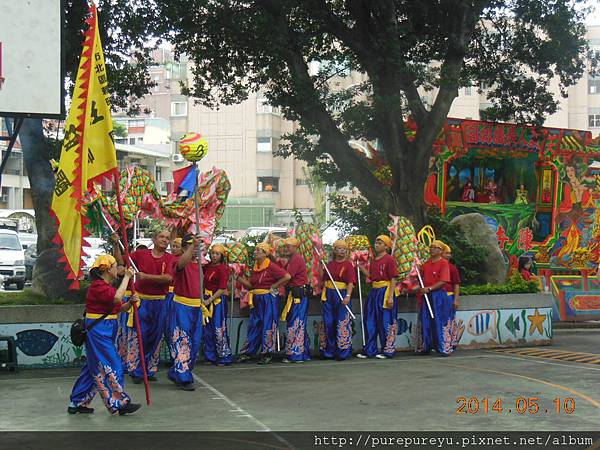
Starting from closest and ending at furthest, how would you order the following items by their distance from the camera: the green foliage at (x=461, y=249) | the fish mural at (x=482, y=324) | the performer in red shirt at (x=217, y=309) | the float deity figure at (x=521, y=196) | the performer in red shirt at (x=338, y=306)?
the performer in red shirt at (x=217, y=309)
the performer in red shirt at (x=338, y=306)
the fish mural at (x=482, y=324)
the green foliage at (x=461, y=249)
the float deity figure at (x=521, y=196)

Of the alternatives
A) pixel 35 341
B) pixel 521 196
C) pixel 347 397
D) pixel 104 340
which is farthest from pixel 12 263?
pixel 104 340

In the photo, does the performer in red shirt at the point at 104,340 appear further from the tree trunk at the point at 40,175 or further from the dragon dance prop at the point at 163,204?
the tree trunk at the point at 40,175

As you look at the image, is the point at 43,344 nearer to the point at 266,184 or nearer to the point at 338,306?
the point at 338,306

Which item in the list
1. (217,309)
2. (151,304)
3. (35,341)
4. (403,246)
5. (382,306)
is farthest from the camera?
(403,246)

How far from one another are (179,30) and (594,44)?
5173 cm

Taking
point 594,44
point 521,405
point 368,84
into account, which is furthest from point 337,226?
point 594,44

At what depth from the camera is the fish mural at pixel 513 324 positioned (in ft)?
50.4

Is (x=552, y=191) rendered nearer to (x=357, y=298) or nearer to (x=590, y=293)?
(x=590, y=293)

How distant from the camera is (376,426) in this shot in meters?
8.29

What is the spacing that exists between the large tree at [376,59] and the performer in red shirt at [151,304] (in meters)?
5.35

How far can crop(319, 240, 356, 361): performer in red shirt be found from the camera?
43.9 feet

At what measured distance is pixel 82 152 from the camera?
9.01 m

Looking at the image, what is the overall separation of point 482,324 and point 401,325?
153 centimetres

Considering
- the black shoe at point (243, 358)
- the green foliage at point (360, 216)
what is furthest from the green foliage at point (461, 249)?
the black shoe at point (243, 358)
